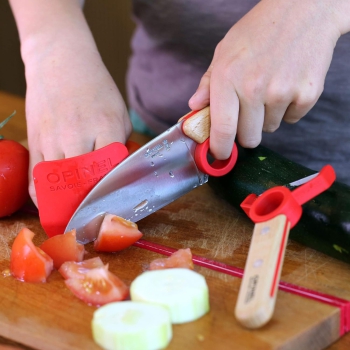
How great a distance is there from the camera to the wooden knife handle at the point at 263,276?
1.08 meters

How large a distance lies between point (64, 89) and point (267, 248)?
2.85 ft

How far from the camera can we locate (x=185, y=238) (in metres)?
1.56

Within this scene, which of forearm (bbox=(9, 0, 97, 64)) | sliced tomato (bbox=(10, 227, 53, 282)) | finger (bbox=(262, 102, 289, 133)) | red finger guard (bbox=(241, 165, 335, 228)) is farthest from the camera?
→ forearm (bbox=(9, 0, 97, 64))

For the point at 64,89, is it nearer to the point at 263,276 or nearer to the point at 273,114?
the point at 273,114

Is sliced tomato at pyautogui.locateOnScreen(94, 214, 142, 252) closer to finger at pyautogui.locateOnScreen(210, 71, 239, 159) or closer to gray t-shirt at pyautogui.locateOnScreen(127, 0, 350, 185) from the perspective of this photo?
finger at pyautogui.locateOnScreen(210, 71, 239, 159)

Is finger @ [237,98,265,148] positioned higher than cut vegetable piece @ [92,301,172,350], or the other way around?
finger @ [237,98,265,148]

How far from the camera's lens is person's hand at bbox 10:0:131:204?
5.33 feet

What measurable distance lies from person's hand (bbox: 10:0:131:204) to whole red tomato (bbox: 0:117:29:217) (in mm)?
33

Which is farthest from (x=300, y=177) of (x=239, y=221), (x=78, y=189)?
(x=78, y=189)

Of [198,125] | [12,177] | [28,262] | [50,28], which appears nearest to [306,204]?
[198,125]

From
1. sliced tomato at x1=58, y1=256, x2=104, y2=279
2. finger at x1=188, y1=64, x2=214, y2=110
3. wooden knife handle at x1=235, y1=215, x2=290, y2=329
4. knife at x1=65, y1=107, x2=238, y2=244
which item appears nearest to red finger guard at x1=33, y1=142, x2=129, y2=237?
knife at x1=65, y1=107, x2=238, y2=244

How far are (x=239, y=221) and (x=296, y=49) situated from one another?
53 centimetres

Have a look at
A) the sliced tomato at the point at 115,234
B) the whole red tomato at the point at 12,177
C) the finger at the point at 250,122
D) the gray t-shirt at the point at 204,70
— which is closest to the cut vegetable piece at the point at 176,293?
the sliced tomato at the point at 115,234

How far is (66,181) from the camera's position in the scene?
58.0 inches
